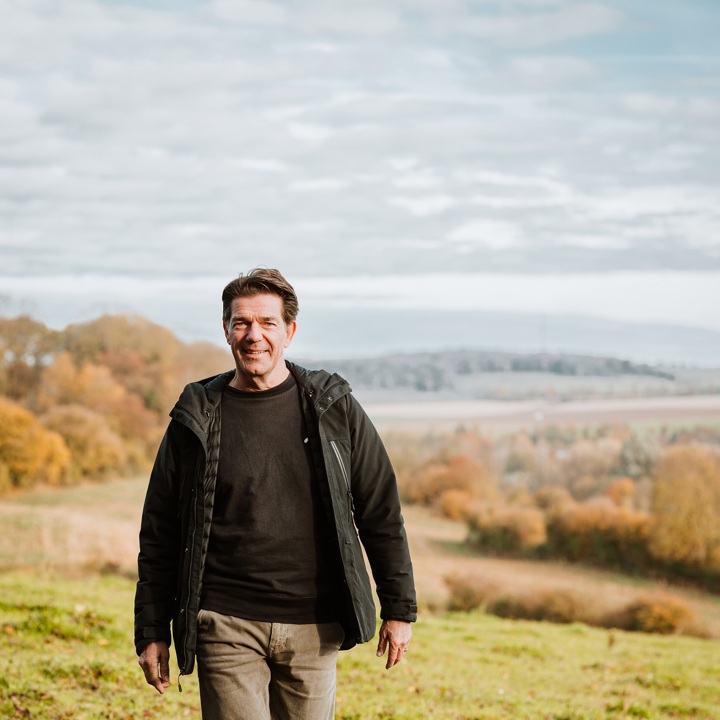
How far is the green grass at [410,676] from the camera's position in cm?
668

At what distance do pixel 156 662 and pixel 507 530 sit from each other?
72.3ft

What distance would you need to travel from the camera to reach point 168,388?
25.5 meters

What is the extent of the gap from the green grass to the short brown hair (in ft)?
11.7

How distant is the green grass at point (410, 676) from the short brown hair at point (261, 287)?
11.7ft

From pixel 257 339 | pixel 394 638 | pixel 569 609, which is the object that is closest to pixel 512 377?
pixel 569 609

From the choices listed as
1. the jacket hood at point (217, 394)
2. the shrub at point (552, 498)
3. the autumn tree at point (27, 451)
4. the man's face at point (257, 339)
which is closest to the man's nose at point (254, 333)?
the man's face at point (257, 339)

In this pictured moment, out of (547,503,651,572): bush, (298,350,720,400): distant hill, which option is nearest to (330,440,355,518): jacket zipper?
(547,503,651,572): bush

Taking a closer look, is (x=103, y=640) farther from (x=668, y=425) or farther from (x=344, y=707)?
(x=668, y=425)

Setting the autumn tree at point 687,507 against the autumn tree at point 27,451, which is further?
the autumn tree at point 687,507

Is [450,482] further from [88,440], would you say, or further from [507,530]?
[88,440]

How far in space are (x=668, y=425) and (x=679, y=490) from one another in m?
2.29

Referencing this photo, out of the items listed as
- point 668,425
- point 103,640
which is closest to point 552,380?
point 668,425

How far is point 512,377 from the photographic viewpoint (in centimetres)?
2928

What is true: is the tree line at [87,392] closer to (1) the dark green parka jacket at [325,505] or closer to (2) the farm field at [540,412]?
(2) the farm field at [540,412]
